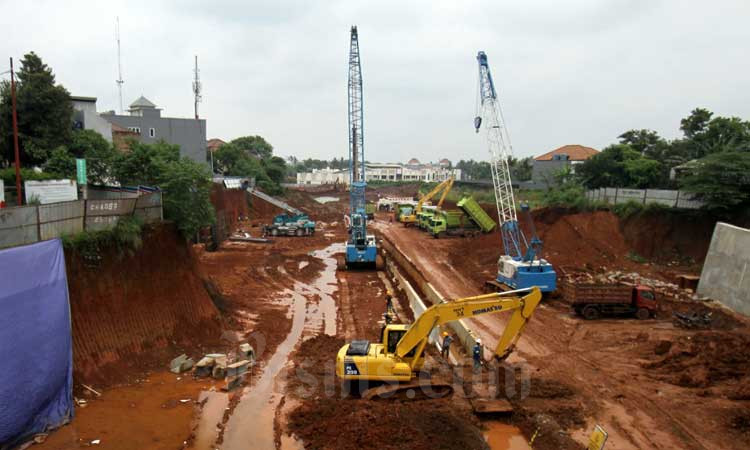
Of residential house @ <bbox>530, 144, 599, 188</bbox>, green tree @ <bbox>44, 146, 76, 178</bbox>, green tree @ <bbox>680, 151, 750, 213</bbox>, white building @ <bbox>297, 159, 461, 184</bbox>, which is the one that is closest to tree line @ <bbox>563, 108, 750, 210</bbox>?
green tree @ <bbox>680, 151, 750, 213</bbox>

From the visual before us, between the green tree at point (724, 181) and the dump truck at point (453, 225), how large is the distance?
18.0 metres

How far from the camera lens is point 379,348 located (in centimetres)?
1313

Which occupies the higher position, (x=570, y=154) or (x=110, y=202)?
(x=570, y=154)

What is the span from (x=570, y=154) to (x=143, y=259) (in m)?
64.3

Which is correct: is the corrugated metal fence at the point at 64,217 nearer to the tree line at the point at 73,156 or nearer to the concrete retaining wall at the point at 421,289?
the tree line at the point at 73,156

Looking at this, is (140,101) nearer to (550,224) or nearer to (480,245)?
(480,245)

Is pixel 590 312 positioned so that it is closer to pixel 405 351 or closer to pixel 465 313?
pixel 465 313

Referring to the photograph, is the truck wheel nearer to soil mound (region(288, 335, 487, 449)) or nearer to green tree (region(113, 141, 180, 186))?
soil mound (region(288, 335, 487, 449))

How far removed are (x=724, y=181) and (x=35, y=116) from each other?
40.2m

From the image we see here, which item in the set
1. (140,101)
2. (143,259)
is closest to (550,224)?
(143,259)

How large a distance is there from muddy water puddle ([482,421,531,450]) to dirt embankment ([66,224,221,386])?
10.0 m

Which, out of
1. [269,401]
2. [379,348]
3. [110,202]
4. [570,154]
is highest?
[570,154]

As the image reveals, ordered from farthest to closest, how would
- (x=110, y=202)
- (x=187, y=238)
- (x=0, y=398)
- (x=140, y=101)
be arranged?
1. (x=140, y=101)
2. (x=187, y=238)
3. (x=110, y=202)
4. (x=0, y=398)

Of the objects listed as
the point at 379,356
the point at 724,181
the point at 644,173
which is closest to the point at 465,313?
the point at 379,356
